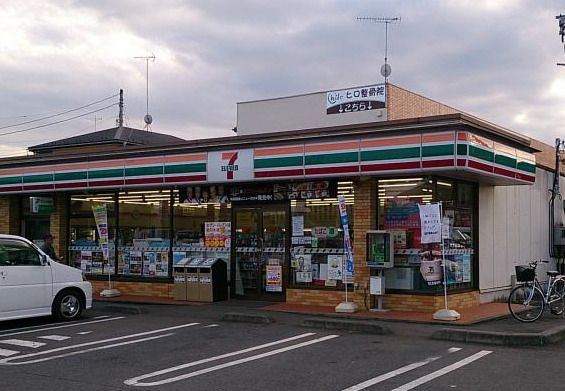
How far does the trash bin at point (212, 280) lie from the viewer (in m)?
16.1

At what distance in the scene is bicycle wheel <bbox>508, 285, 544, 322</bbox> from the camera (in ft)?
42.8

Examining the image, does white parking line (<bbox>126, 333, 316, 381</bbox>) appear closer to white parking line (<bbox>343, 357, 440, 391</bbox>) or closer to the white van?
white parking line (<bbox>343, 357, 440, 391</bbox>)

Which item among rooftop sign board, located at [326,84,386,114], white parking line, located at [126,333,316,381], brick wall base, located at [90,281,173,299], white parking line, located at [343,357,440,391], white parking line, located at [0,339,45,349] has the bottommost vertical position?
white parking line, located at [0,339,45,349]

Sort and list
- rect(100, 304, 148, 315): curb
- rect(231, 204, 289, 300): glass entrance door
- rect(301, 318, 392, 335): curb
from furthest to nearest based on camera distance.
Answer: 1. rect(231, 204, 289, 300): glass entrance door
2. rect(100, 304, 148, 315): curb
3. rect(301, 318, 392, 335): curb

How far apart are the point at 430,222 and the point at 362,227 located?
6.10ft

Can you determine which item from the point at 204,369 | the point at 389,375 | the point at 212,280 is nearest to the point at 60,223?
the point at 212,280

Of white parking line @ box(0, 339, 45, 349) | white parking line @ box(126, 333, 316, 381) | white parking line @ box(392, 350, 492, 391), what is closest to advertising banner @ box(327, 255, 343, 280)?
white parking line @ box(126, 333, 316, 381)

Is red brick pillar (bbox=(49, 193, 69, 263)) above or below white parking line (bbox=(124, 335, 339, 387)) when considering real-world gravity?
above

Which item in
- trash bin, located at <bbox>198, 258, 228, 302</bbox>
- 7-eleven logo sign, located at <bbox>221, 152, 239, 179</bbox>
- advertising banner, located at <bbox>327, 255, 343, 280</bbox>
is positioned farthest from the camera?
trash bin, located at <bbox>198, 258, 228, 302</bbox>

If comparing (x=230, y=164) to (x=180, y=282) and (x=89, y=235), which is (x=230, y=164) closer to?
(x=180, y=282)

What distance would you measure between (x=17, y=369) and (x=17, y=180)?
36.8ft

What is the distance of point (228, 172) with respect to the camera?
1527 cm

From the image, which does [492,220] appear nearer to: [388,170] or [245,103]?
[388,170]

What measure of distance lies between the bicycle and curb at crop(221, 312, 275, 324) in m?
4.76
